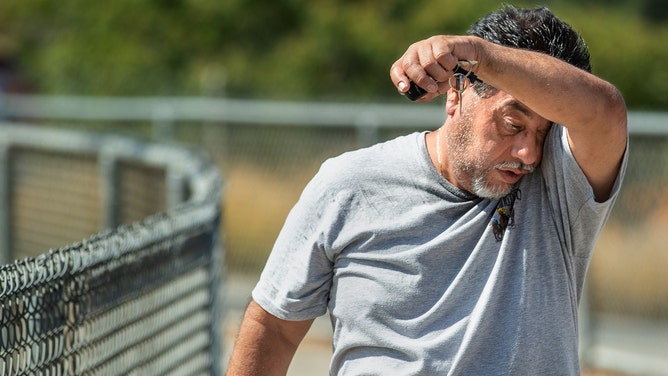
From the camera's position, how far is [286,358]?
10.2 ft

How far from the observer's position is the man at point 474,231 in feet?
9.30

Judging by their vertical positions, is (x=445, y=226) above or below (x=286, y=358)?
above

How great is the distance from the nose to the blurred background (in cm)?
451

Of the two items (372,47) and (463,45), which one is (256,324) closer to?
(463,45)

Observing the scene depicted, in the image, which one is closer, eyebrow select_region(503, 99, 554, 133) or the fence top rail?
eyebrow select_region(503, 99, 554, 133)

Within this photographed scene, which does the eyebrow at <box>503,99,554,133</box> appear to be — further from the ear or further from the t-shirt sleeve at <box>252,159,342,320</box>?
the t-shirt sleeve at <box>252,159,342,320</box>

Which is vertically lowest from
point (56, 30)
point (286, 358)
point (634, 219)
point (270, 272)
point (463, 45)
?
point (56, 30)

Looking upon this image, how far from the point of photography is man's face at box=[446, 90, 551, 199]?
2832 mm

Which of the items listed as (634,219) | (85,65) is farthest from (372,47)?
(634,219)

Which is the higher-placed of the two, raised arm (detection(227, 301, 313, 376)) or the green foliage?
raised arm (detection(227, 301, 313, 376))

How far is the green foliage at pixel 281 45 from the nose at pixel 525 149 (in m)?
13.4

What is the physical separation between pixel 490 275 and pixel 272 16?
17.6 metres

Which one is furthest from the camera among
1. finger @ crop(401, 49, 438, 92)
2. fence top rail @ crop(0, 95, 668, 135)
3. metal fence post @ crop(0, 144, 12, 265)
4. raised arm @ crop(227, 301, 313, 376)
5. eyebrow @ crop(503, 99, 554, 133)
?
fence top rail @ crop(0, 95, 668, 135)

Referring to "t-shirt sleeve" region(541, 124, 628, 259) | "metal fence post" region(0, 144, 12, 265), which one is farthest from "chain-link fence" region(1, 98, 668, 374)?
"t-shirt sleeve" region(541, 124, 628, 259)
